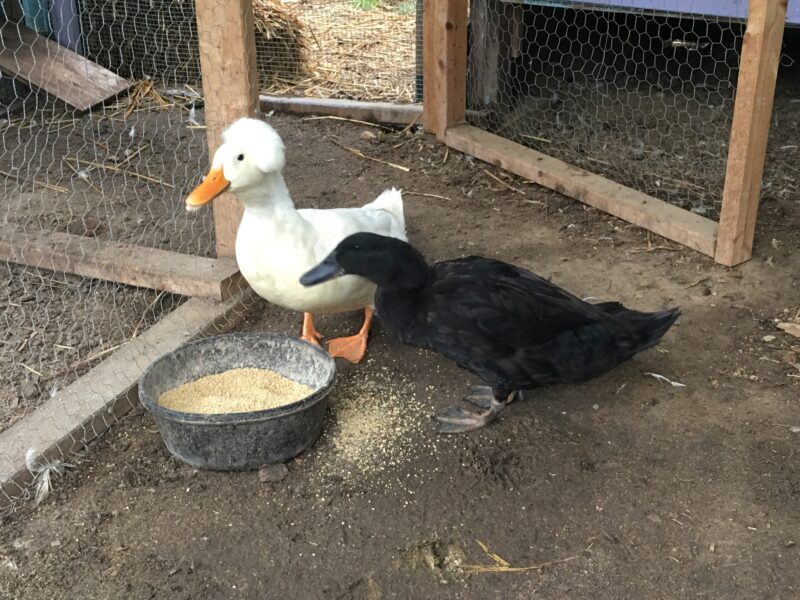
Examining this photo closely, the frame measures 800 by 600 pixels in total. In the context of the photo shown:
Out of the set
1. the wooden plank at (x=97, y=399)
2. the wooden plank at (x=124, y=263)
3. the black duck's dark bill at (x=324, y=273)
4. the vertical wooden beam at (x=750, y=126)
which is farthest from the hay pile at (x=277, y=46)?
the black duck's dark bill at (x=324, y=273)

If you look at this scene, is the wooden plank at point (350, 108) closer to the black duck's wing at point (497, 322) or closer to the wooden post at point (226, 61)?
the wooden post at point (226, 61)

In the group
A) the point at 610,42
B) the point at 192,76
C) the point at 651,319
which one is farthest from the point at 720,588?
the point at 192,76

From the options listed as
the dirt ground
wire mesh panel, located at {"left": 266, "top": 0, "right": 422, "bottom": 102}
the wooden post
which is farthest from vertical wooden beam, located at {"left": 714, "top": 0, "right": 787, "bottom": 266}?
wire mesh panel, located at {"left": 266, "top": 0, "right": 422, "bottom": 102}

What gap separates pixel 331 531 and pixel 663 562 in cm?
83

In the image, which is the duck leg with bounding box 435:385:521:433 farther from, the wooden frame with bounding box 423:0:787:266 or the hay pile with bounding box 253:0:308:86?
the hay pile with bounding box 253:0:308:86

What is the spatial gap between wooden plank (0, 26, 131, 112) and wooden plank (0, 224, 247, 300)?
189 centimetres

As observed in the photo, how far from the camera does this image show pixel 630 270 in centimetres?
348

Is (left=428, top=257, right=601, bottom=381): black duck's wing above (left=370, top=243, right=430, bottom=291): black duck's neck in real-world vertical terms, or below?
below

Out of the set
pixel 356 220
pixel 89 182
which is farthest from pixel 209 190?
pixel 89 182

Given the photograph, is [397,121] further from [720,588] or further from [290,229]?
[720,588]

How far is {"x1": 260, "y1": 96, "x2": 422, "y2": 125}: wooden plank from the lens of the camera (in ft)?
16.4

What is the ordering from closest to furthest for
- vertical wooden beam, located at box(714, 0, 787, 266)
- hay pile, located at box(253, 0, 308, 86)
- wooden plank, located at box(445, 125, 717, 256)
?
vertical wooden beam, located at box(714, 0, 787, 266) → wooden plank, located at box(445, 125, 717, 256) → hay pile, located at box(253, 0, 308, 86)

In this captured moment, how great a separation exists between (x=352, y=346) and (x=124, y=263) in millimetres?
970

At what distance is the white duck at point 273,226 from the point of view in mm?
2574
